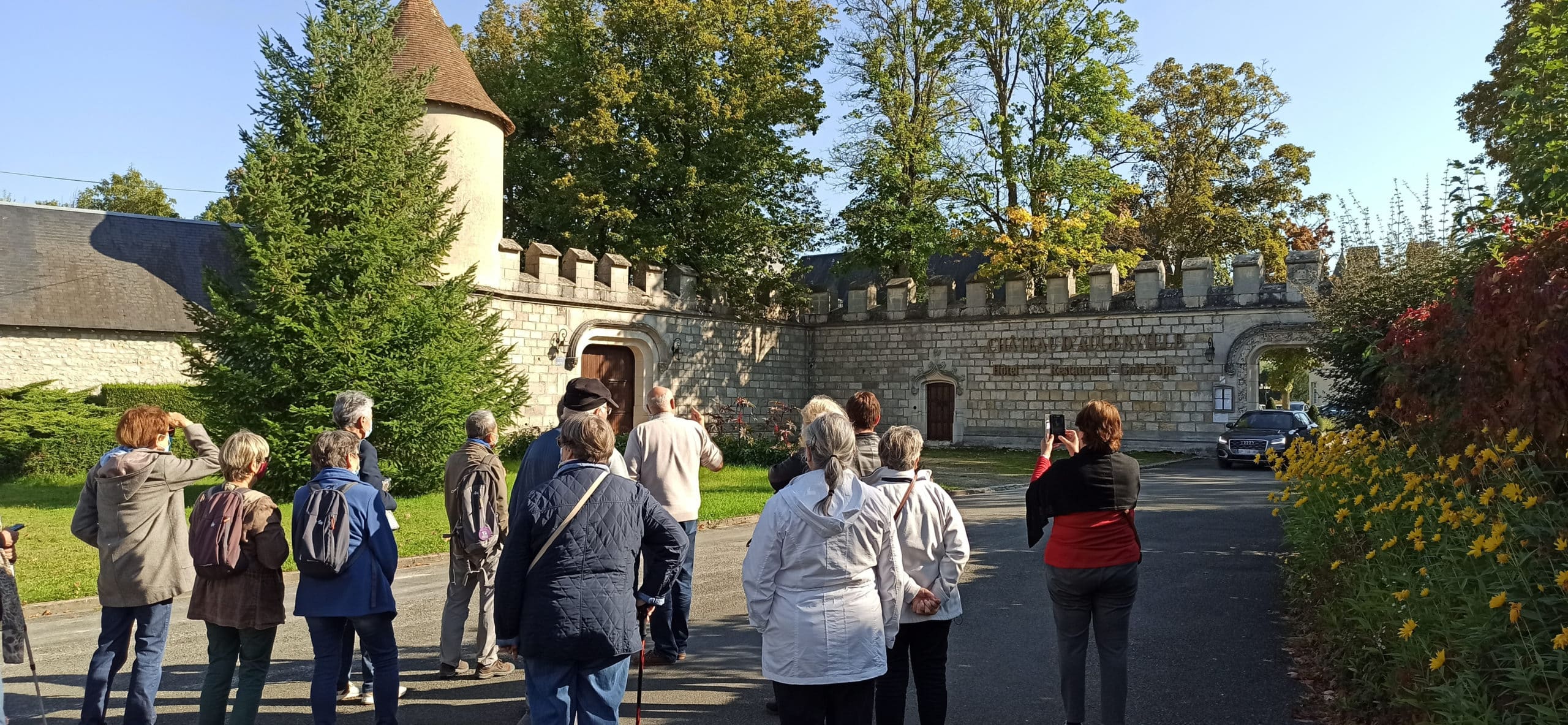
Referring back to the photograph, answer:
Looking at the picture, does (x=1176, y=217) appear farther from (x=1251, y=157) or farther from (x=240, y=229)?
(x=240, y=229)

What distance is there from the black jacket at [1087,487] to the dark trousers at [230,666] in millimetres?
3456

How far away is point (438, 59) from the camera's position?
1806cm

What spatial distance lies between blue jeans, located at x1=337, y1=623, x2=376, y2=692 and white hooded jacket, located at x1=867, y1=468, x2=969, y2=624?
2.42 metres

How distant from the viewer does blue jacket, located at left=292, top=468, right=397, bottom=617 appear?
14.1ft

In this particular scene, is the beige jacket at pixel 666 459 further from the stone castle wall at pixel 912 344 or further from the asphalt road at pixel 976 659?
the stone castle wall at pixel 912 344

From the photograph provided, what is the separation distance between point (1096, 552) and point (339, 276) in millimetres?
12265

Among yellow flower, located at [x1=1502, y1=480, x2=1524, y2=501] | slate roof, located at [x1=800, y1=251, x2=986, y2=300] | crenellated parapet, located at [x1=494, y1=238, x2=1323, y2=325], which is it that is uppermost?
slate roof, located at [x1=800, y1=251, x2=986, y2=300]

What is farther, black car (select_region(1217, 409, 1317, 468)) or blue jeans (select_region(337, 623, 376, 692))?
black car (select_region(1217, 409, 1317, 468))

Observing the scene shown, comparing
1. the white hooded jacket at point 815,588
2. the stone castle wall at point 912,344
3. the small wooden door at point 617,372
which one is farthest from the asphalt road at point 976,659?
the small wooden door at point 617,372

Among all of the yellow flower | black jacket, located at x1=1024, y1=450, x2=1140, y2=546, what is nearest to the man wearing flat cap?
black jacket, located at x1=1024, y1=450, x2=1140, y2=546

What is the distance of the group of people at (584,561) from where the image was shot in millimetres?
3494

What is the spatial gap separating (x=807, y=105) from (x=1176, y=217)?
1218cm

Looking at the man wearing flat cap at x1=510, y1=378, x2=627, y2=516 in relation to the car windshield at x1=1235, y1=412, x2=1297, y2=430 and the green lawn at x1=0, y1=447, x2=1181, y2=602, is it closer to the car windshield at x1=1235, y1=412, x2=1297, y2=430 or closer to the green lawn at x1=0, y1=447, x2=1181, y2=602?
the green lawn at x1=0, y1=447, x2=1181, y2=602

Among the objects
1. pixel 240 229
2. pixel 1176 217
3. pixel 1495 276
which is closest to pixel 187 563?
pixel 1495 276
